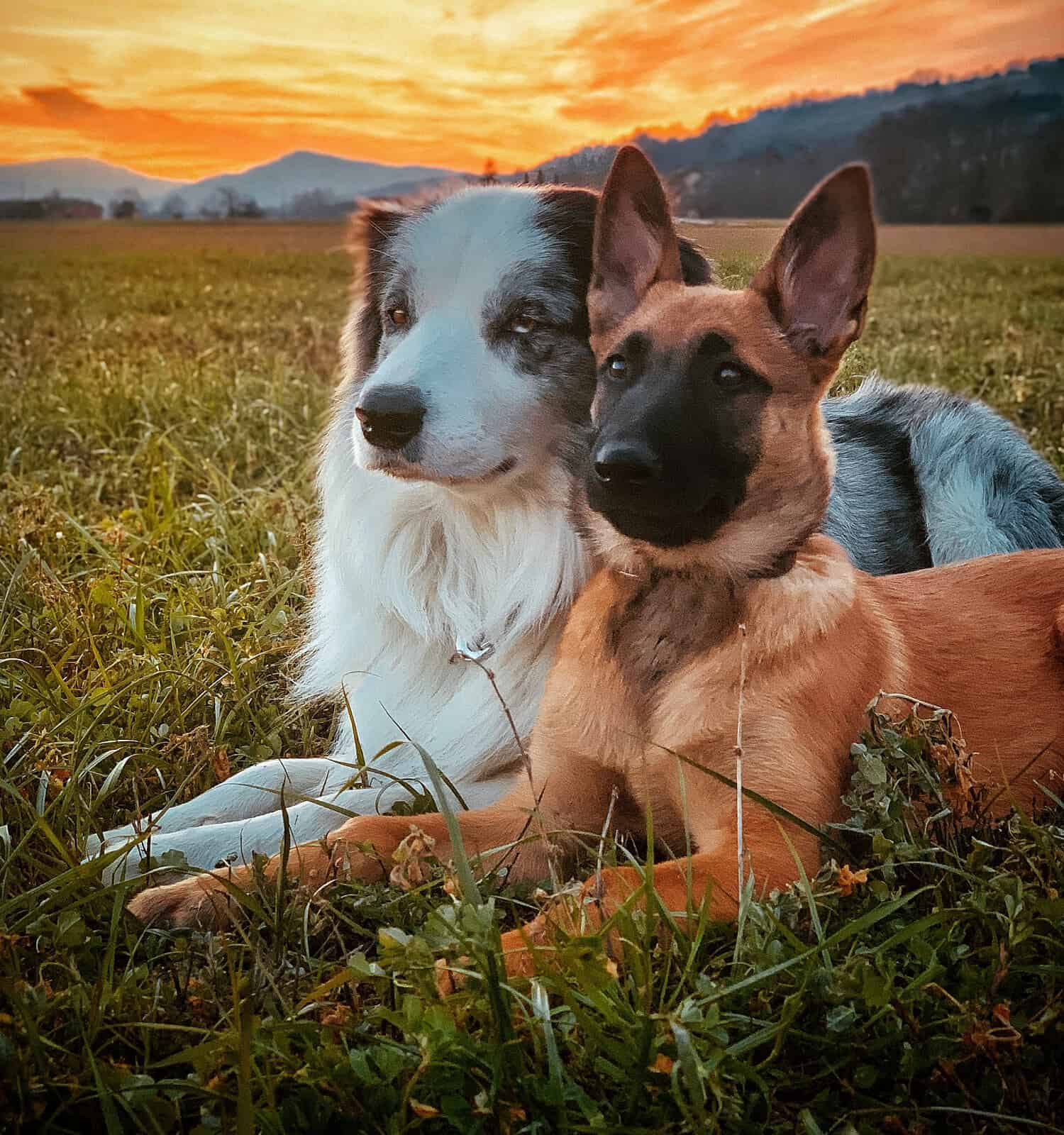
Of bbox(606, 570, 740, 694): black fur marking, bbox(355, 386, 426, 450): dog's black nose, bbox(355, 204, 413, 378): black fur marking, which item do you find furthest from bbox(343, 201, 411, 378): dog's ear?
bbox(606, 570, 740, 694): black fur marking

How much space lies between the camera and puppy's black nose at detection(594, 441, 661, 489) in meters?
1.92

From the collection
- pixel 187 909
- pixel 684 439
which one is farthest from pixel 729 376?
pixel 187 909

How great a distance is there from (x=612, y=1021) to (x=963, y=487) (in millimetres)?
2699

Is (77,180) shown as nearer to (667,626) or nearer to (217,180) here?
(217,180)

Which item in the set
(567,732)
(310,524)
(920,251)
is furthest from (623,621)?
(920,251)

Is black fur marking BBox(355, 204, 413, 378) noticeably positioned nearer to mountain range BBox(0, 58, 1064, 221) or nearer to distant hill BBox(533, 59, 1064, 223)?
mountain range BBox(0, 58, 1064, 221)

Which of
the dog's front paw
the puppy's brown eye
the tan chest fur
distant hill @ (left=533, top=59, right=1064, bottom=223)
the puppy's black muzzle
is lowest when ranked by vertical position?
the dog's front paw

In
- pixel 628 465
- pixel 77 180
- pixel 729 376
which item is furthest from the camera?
pixel 77 180

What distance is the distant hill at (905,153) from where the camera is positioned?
2859 mm

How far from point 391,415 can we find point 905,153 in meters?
2.00

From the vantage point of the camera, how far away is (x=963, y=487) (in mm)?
3695

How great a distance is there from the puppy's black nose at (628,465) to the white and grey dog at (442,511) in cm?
50

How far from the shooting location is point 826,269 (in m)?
2.09

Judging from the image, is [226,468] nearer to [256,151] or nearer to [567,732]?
[256,151]
